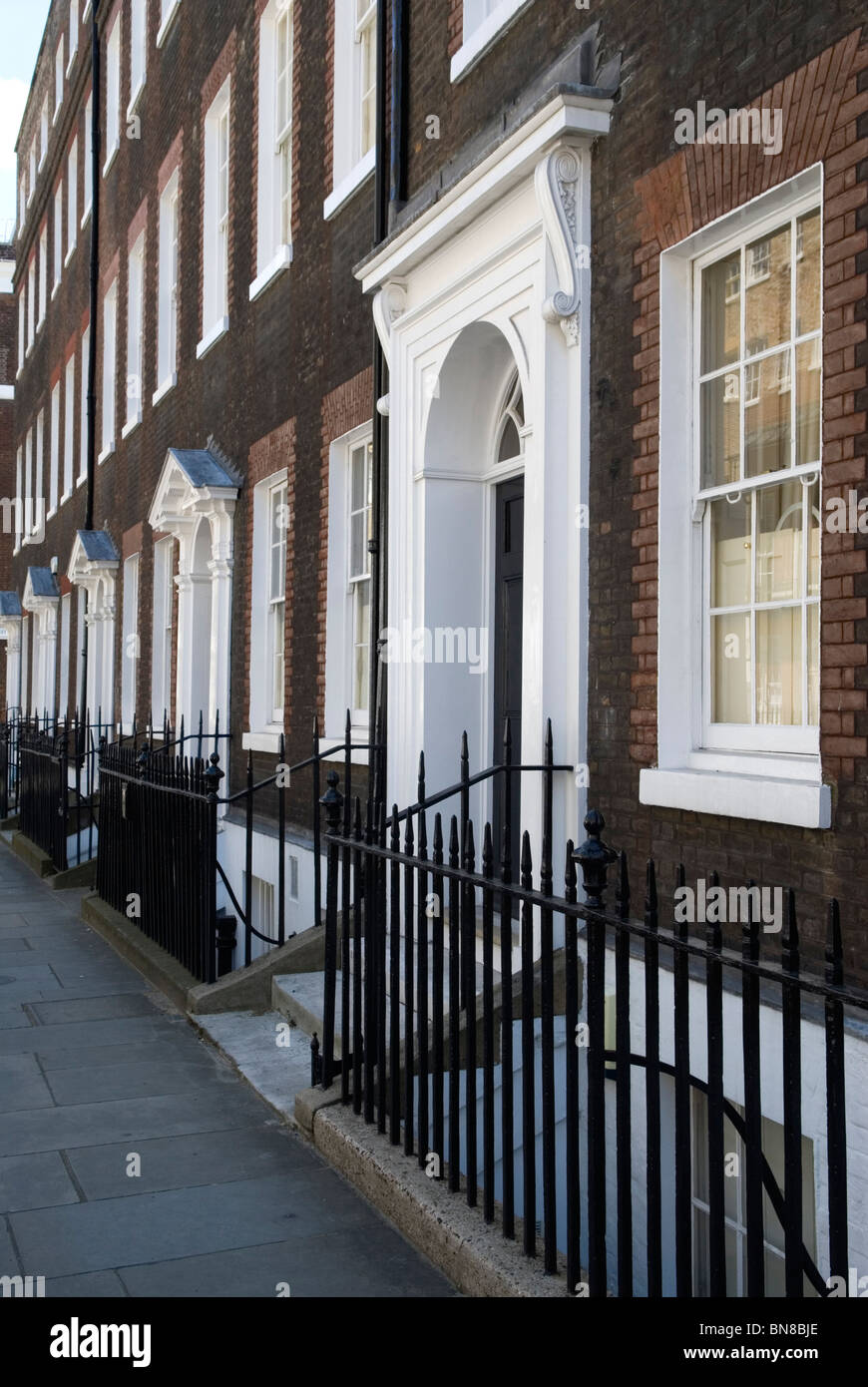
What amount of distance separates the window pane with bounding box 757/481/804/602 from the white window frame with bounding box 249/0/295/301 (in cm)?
679

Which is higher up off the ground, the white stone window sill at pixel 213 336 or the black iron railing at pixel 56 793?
the white stone window sill at pixel 213 336

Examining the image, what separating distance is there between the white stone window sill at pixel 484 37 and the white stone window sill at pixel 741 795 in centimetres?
395

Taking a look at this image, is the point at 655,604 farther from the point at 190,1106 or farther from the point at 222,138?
the point at 222,138

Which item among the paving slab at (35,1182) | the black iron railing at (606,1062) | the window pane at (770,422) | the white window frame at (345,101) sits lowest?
the paving slab at (35,1182)

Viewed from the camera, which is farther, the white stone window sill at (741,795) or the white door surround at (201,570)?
the white door surround at (201,570)

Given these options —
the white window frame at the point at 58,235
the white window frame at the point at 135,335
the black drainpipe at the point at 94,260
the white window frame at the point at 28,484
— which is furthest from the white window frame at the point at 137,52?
the white window frame at the point at 28,484

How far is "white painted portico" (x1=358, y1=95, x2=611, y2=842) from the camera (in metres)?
5.89

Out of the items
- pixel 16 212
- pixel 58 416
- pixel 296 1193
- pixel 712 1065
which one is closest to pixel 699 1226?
pixel 296 1193

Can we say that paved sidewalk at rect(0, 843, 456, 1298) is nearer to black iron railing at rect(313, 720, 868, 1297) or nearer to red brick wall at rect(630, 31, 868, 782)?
black iron railing at rect(313, 720, 868, 1297)

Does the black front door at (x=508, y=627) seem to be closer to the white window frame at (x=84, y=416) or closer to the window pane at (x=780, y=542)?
the window pane at (x=780, y=542)

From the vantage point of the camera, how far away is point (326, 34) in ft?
31.3

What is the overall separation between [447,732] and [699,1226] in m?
3.11

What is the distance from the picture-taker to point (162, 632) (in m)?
15.3

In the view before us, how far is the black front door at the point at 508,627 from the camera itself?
7258 mm
